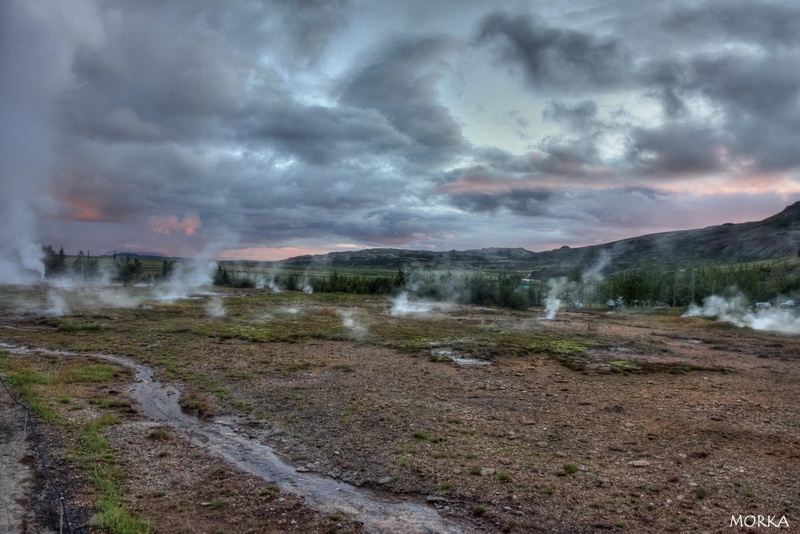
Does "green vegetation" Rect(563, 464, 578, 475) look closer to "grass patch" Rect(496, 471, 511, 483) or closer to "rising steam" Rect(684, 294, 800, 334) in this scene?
"grass patch" Rect(496, 471, 511, 483)

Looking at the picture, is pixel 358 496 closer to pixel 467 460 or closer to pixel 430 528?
pixel 430 528

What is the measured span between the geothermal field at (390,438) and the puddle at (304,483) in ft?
0.21

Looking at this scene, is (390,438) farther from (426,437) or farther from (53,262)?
(53,262)

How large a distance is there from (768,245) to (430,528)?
816ft

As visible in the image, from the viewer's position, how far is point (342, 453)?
1254 centimetres

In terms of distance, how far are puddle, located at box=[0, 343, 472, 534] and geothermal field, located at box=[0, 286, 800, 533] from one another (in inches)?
2.5

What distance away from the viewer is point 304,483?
10766 millimetres

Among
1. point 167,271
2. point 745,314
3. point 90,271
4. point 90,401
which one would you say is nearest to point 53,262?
point 90,271

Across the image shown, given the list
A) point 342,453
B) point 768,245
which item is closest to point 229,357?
point 342,453

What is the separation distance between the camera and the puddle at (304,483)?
9.03 meters

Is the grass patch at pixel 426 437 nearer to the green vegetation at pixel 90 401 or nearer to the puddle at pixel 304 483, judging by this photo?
the puddle at pixel 304 483

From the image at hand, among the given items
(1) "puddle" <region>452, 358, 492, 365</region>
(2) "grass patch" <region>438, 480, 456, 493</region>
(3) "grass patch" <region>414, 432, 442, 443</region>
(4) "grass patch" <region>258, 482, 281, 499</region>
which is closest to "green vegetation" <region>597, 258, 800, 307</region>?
(1) "puddle" <region>452, 358, 492, 365</region>

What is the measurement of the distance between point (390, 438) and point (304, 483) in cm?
347

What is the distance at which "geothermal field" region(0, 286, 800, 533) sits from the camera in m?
9.20
